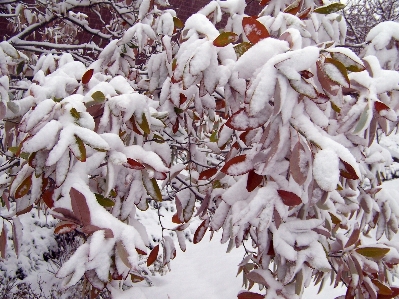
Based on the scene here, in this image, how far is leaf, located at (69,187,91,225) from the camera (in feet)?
2.48

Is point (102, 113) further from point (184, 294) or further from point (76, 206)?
point (184, 294)

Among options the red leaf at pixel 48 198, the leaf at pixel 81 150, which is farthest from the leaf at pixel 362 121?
the red leaf at pixel 48 198

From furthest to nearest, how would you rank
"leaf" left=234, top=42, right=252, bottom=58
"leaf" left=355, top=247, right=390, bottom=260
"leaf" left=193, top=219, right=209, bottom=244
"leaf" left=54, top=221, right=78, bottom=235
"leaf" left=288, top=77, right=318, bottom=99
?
"leaf" left=193, top=219, right=209, bottom=244 < "leaf" left=355, top=247, right=390, bottom=260 < "leaf" left=234, top=42, right=252, bottom=58 < "leaf" left=54, top=221, right=78, bottom=235 < "leaf" left=288, top=77, right=318, bottom=99

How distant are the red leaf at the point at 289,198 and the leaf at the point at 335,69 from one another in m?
0.27

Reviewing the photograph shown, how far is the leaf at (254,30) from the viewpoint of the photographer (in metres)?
0.83

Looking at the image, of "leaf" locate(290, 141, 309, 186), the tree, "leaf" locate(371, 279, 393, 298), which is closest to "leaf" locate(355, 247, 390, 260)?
the tree

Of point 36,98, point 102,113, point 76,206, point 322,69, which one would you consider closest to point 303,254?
point 322,69

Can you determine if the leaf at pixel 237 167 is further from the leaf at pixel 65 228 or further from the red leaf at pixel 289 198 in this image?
the leaf at pixel 65 228

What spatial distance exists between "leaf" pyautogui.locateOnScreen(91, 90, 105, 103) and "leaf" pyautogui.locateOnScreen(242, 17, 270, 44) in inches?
16.3

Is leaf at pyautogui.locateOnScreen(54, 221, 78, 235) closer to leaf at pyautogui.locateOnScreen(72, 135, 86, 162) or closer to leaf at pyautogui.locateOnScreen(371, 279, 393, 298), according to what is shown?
leaf at pyautogui.locateOnScreen(72, 135, 86, 162)

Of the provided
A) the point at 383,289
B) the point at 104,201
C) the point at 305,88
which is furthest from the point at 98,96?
the point at 383,289

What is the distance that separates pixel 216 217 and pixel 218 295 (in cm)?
277

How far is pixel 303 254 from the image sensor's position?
0.89 metres

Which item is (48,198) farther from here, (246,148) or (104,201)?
(246,148)
